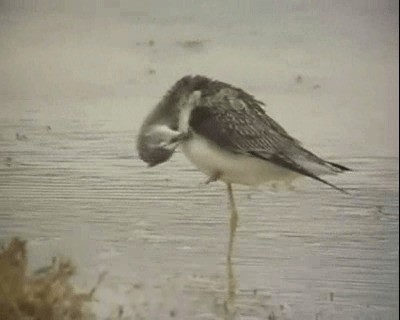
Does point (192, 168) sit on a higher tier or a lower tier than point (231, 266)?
higher

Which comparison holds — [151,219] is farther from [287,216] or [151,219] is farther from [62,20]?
[62,20]

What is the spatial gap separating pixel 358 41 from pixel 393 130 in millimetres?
143

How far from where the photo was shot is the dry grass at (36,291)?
4.49ft

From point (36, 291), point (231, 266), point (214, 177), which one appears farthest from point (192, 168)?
point (36, 291)

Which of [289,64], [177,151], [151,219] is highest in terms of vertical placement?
[289,64]

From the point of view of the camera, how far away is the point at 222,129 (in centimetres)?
135

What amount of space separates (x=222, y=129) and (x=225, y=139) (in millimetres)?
17

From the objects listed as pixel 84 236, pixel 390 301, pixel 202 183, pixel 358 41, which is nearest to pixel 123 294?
pixel 84 236

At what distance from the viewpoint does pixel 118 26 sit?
138cm

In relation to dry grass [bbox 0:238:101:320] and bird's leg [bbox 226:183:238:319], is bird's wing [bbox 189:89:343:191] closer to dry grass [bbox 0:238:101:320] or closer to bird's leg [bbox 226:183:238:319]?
bird's leg [bbox 226:183:238:319]

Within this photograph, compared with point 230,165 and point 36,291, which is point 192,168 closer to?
point 230,165

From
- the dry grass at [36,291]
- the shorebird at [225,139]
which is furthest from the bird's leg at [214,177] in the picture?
the dry grass at [36,291]

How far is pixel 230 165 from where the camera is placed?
1.34 m

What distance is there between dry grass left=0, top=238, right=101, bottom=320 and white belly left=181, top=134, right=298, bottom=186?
0.86 feet
